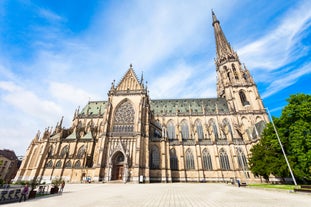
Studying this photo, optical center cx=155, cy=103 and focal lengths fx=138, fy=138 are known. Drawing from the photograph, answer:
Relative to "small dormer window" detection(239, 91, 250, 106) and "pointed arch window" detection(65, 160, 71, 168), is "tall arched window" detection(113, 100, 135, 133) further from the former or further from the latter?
"small dormer window" detection(239, 91, 250, 106)

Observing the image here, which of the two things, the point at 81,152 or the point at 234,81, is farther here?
the point at 234,81

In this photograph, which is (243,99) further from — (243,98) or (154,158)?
(154,158)

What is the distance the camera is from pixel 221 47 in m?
54.5

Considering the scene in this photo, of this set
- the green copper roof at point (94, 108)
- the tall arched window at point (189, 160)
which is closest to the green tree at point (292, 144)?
the tall arched window at point (189, 160)

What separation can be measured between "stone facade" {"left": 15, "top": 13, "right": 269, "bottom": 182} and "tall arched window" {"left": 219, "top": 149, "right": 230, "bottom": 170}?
0.17 m

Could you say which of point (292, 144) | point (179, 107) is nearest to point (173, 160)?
point (179, 107)

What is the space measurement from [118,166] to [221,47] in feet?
181

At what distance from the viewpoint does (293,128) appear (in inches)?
741

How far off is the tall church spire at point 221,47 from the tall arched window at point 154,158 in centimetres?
4149

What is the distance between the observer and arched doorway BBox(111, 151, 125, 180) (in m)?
27.9

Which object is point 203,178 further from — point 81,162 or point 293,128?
point 81,162

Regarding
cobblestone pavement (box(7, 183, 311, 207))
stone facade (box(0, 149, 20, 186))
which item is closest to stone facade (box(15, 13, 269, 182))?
cobblestone pavement (box(7, 183, 311, 207))

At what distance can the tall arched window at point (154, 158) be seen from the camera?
30494 millimetres

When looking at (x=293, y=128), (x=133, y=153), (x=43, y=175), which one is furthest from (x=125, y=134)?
(x=293, y=128)
